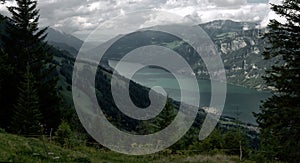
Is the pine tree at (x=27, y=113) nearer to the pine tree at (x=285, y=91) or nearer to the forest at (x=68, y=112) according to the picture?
the forest at (x=68, y=112)

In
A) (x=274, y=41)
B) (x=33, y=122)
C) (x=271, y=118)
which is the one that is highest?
(x=274, y=41)

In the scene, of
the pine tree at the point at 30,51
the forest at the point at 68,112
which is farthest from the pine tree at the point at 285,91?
the pine tree at the point at 30,51

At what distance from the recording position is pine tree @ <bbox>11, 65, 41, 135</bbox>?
119 feet

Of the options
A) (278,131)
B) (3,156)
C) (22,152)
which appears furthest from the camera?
(278,131)

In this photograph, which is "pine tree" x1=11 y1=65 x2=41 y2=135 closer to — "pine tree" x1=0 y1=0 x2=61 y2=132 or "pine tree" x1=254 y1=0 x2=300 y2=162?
"pine tree" x1=0 y1=0 x2=61 y2=132

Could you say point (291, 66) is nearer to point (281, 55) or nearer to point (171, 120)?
point (281, 55)

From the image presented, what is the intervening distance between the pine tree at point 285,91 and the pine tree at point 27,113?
24.1 metres

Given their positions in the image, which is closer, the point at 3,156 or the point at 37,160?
the point at 3,156

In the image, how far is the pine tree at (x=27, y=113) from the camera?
119ft

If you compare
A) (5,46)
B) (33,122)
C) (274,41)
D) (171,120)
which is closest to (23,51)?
(5,46)

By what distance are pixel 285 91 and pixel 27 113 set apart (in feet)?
85.4

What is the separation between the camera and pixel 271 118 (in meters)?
24.2

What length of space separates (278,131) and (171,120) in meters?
35.7

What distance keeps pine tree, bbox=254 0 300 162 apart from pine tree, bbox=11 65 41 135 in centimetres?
2412
